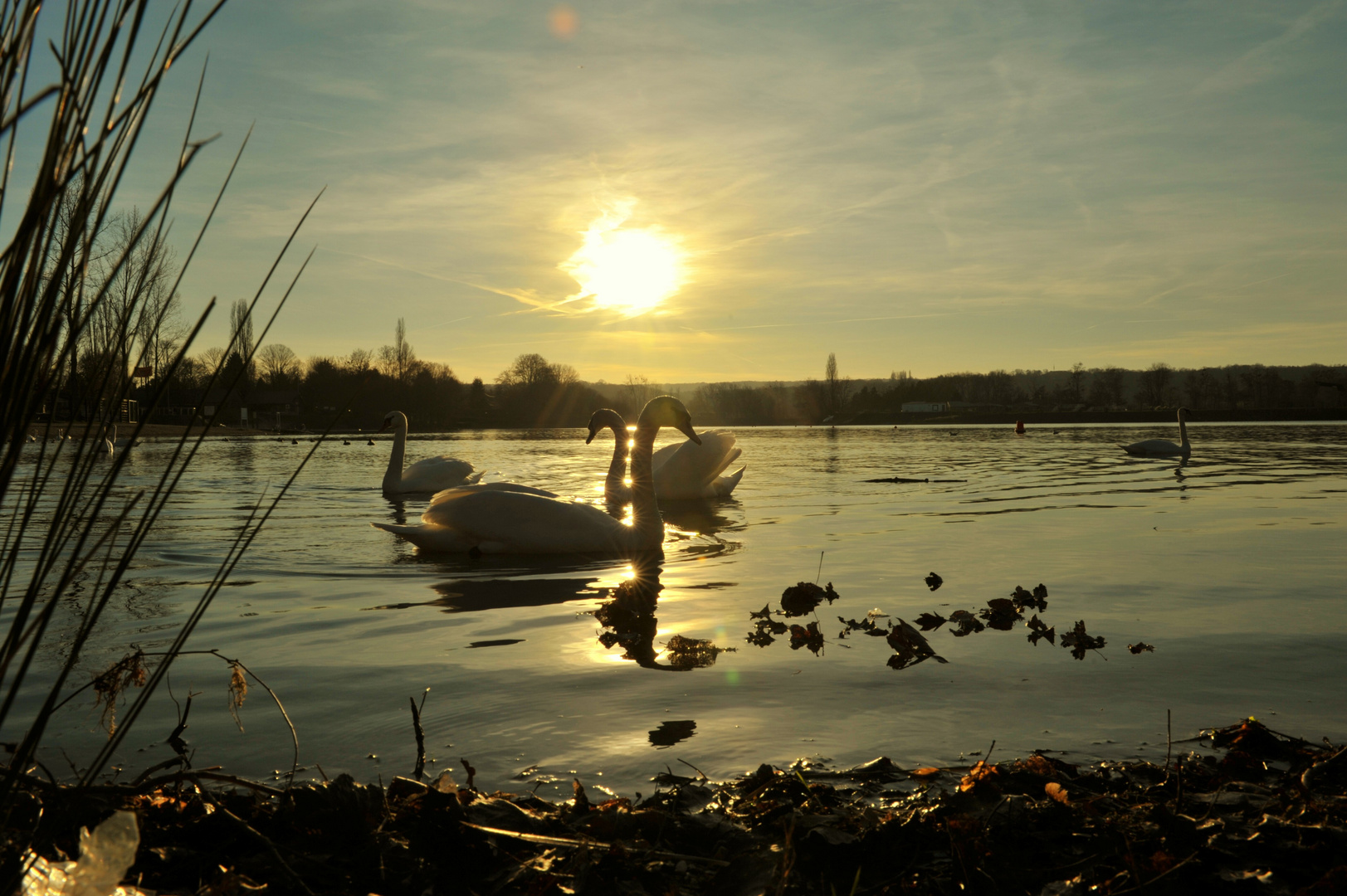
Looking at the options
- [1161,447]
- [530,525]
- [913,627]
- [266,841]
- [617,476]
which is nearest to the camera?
[266,841]

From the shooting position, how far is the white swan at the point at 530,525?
845 cm

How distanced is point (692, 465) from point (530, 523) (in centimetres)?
658

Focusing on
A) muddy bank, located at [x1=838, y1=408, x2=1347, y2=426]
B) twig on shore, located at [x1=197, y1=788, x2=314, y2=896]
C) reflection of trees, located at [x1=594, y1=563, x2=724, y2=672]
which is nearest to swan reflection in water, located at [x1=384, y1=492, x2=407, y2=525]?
reflection of trees, located at [x1=594, y1=563, x2=724, y2=672]

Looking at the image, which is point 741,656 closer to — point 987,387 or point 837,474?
point 837,474

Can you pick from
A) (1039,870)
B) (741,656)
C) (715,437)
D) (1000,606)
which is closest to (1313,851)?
(1039,870)

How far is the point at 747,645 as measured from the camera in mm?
5219

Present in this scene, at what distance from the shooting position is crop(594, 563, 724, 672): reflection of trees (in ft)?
16.0

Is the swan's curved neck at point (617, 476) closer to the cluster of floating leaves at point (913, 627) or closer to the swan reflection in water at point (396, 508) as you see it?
the swan reflection in water at point (396, 508)

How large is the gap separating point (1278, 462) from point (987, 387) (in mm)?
171410

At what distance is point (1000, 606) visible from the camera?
588 centimetres

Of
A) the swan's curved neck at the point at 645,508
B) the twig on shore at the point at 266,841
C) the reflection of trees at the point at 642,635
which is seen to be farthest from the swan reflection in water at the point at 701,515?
the twig on shore at the point at 266,841

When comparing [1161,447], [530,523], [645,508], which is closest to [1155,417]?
[1161,447]

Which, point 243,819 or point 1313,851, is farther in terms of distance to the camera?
point 243,819

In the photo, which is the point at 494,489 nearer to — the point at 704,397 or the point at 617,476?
the point at 617,476
